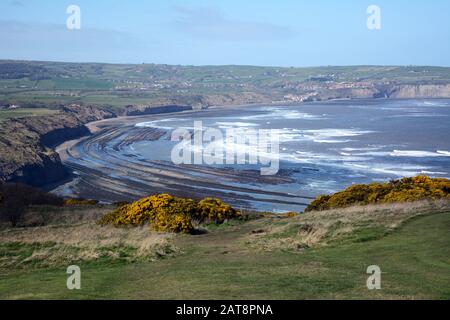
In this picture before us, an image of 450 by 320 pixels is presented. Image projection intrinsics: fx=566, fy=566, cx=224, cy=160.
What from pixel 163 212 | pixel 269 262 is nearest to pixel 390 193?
pixel 163 212

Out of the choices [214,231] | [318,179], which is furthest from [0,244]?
[318,179]

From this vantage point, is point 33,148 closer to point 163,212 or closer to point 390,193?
point 163,212

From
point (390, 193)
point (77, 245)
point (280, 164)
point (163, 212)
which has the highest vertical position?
point (77, 245)

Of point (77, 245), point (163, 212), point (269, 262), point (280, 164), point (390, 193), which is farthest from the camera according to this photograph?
point (280, 164)

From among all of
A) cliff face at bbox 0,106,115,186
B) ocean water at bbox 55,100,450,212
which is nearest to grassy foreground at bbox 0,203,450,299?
ocean water at bbox 55,100,450,212
